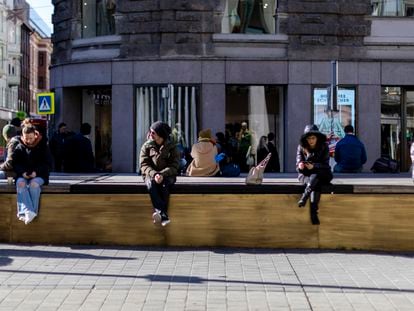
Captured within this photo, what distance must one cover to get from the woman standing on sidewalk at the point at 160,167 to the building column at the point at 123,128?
10150mm

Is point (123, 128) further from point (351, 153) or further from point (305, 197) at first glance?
point (305, 197)

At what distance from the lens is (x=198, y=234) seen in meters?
10.9

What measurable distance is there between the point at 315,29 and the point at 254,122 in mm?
3135

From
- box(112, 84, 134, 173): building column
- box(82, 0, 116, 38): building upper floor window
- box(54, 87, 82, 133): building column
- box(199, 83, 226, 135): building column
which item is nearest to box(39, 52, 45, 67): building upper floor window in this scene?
box(54, 87, 82, 133): building column

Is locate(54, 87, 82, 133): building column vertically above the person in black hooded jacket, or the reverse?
locate(54, 87, 82, 133): building column

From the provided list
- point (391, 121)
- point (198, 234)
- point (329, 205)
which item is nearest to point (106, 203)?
point (198, 234)

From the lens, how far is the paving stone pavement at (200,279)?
7445 millimetres

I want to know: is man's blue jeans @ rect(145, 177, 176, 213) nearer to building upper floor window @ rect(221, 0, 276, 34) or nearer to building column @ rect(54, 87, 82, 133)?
building upper floor window @ rect(221, 0, 276, 34)

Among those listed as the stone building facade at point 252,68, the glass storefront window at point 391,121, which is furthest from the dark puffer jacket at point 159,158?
the glass storefront window at point 391,121

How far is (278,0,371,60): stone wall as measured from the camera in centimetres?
2088

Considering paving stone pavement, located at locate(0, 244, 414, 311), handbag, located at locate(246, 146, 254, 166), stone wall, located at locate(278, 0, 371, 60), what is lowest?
paving stone pavement, located at locate(0, 244, 414, 311)

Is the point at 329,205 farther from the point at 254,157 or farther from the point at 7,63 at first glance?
the point at 7,63

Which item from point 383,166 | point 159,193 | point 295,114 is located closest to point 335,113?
point 295,114

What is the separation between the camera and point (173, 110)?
69.1 ft
